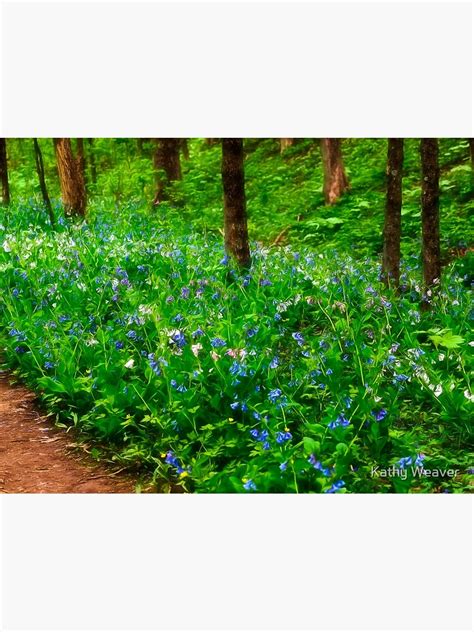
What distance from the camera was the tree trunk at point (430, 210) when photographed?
18.0ft

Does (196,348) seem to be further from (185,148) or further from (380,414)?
(185,148)

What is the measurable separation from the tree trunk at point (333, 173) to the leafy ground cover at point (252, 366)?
3.60 metres

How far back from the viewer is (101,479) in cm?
387

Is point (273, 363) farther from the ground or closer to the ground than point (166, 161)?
closer to the ground

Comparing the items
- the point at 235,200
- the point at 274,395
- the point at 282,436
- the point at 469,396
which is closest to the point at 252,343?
the point at 274,395

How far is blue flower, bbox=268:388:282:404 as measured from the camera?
385cm

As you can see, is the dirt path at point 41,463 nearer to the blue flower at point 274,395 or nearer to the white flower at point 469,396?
the blue flower at point 274,395

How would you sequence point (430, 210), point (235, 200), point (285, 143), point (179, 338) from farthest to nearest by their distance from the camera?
point (285, 143) → point (235, 200) → point (430, 210) → point (179, 338)

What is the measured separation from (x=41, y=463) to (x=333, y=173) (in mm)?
7080

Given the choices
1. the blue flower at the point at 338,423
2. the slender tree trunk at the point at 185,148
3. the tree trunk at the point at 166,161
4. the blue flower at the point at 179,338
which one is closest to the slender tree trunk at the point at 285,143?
the slender tree trunk at the point at 185,148

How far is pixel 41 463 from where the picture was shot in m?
4.05

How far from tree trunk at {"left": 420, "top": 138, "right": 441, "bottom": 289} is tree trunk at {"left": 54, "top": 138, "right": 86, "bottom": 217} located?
17.0 ft
